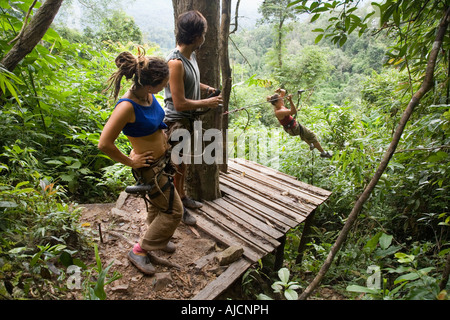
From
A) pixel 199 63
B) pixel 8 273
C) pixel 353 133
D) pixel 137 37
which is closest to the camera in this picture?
pixel 8 273

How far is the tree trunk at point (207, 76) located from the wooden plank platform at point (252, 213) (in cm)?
22

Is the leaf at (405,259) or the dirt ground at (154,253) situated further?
the dirt ground at (154,253)

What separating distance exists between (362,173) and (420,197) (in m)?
0.83

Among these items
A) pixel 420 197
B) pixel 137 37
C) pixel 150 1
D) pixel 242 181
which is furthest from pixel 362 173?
pixel 150 1

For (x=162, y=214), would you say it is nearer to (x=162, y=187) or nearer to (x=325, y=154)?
A: (x=162, y=187)

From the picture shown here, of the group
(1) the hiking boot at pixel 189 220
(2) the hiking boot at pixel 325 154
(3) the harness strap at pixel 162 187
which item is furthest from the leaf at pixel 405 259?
(2) the hiking boot at pixel 325 154

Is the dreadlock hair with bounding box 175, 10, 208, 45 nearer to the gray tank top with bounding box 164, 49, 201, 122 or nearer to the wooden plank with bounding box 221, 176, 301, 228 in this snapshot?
the gray tank top with bounding box 164, 49, 201, 122

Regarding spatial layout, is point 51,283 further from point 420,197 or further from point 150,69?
point 420,197

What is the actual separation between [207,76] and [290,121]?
239 cm

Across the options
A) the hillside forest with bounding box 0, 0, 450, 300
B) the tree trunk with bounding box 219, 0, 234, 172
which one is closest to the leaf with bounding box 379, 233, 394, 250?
the hillside forest with bounding box 0, 0, 450, 300

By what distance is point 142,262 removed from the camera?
2.37m

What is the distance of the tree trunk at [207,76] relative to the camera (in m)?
2.84

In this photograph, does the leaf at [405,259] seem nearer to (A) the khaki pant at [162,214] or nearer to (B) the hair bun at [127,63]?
(A) the khaki pant at [162,214]

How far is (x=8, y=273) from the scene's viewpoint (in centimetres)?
187
